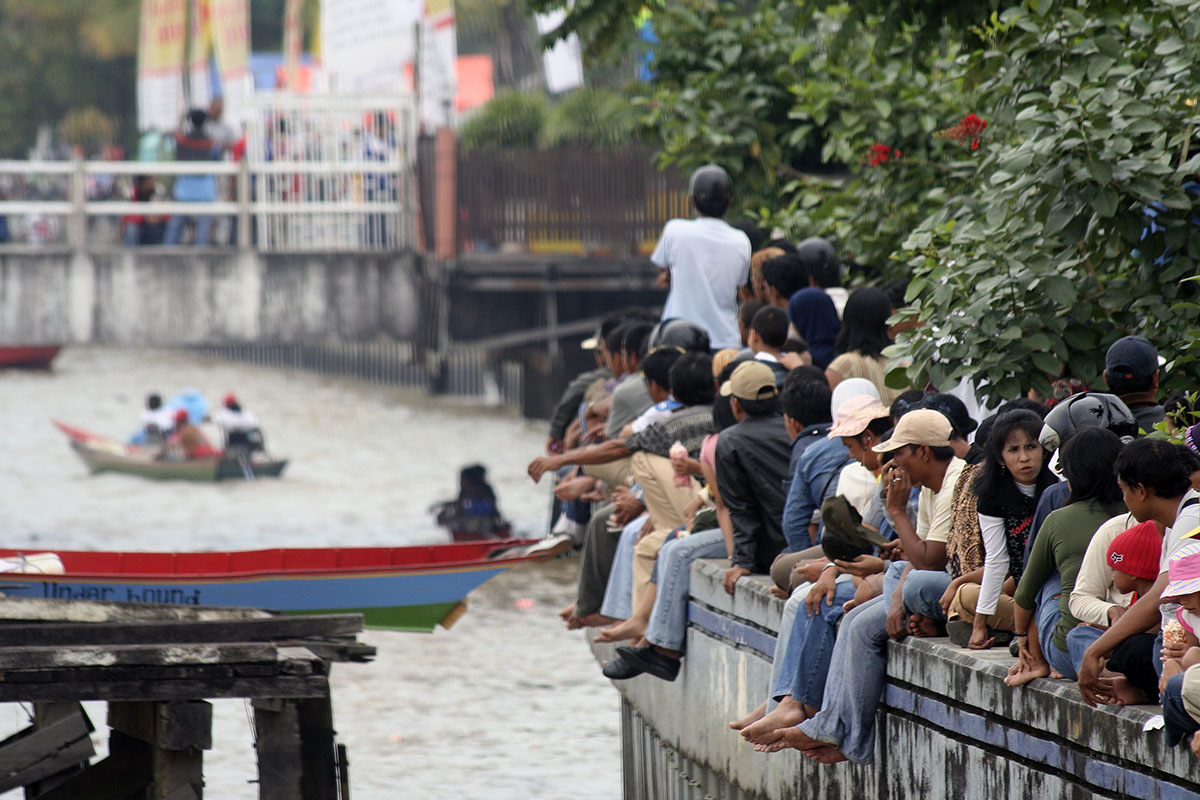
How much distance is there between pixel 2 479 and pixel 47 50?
1805 cm

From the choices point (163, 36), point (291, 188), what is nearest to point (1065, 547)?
point (291, 188)

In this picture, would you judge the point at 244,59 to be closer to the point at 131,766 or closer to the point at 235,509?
the point at 235,509

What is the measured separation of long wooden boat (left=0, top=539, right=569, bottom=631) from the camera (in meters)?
11.3

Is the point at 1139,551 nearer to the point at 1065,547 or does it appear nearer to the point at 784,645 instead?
the point at 1065,547

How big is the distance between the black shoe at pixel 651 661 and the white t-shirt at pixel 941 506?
252 centimetres

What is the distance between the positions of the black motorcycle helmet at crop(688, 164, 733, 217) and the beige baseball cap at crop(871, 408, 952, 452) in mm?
4462

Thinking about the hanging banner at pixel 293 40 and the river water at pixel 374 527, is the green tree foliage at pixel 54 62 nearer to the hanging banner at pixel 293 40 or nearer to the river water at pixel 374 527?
the river water at pixel 374 527

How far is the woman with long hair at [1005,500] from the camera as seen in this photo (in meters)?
5.09

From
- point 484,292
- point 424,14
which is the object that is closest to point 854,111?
point 424,14

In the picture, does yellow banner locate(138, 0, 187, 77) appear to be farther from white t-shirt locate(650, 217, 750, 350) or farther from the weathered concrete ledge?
the weathered concrete ledge

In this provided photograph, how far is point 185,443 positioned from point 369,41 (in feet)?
28.3

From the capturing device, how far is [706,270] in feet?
32.7

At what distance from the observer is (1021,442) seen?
16.6ft

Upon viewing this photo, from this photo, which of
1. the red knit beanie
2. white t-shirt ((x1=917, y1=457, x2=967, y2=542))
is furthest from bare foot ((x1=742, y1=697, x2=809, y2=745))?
the red knit beanie
